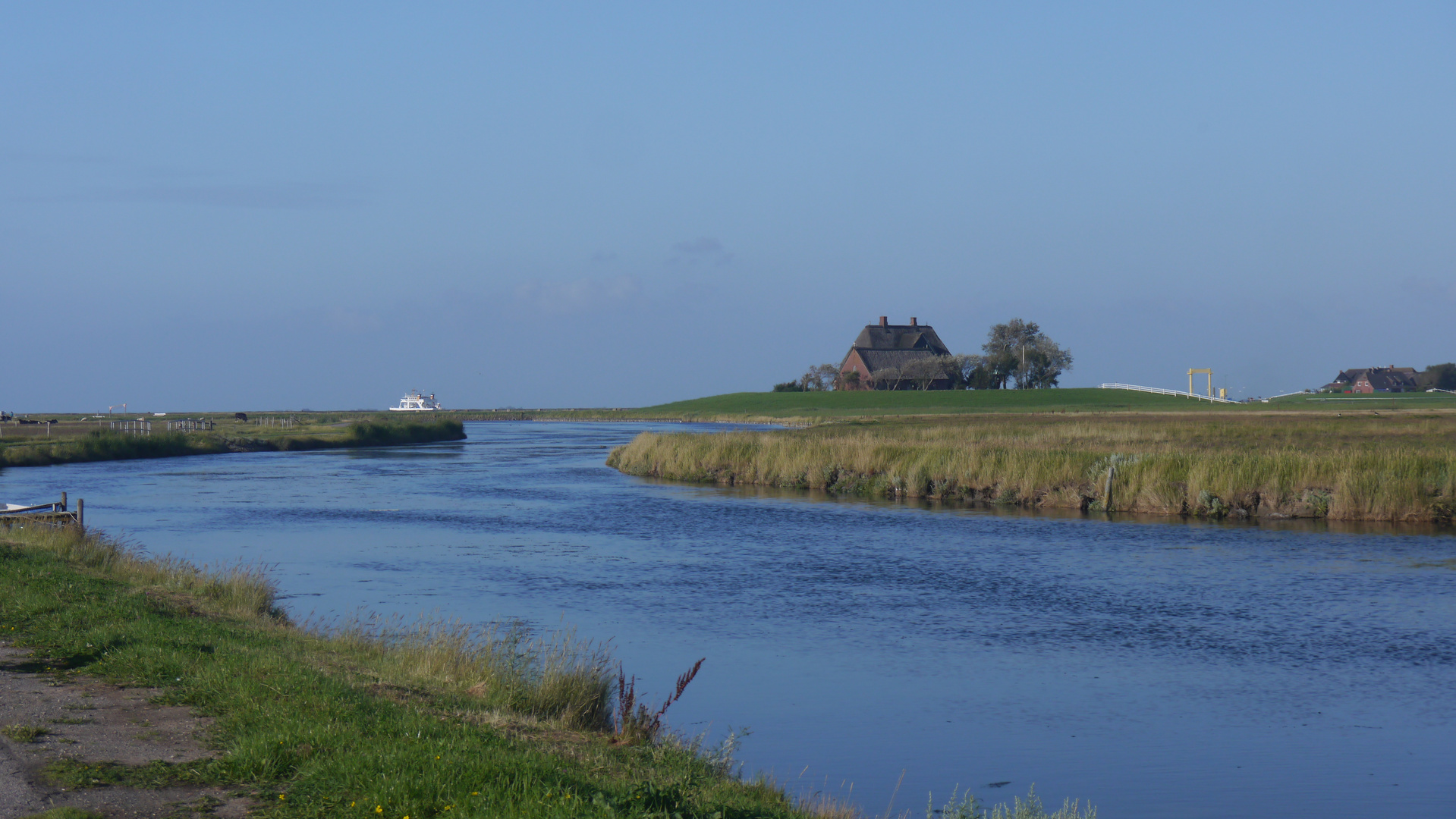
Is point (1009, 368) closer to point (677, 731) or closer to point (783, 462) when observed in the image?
point (783, 462)

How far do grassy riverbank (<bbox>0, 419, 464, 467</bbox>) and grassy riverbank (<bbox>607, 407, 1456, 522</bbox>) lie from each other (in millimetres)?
26579

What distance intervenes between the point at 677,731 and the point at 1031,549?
13703mm

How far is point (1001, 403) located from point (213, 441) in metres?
56.1

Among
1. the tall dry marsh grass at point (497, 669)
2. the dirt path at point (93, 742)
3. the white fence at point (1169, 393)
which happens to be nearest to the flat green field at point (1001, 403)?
the white fence at point (1169, 393)

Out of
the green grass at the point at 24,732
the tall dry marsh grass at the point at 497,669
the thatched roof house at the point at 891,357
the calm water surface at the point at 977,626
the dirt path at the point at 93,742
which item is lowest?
the calm water surface at the point at 977,626

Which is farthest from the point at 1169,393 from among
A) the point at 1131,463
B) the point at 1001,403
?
the point at 1131,463

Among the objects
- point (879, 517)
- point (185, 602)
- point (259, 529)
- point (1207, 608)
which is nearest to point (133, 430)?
point (259, 529)

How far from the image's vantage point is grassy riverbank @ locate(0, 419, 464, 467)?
5297 centimetres

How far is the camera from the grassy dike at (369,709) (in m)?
6.16

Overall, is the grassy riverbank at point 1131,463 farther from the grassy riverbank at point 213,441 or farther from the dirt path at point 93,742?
the grassy riverbank at point 213,441

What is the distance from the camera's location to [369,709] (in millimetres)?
7988

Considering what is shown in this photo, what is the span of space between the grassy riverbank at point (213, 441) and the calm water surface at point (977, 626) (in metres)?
26.0

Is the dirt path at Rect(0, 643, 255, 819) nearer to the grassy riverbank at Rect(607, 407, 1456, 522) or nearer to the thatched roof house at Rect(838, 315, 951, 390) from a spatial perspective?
the grassy riverbank at Rect(607, 407, 1456, 522)

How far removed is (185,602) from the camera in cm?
1345
